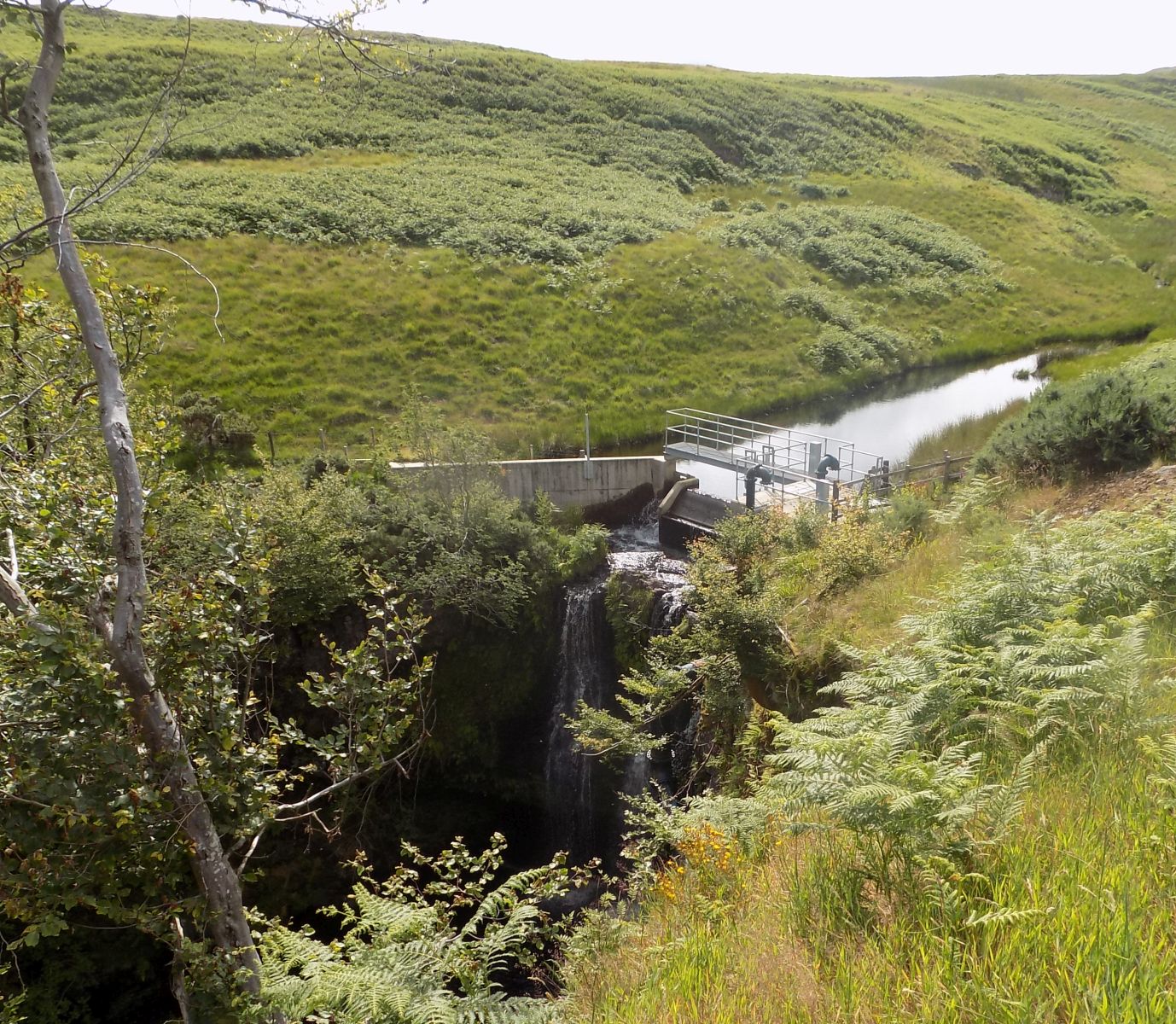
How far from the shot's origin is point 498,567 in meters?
17.2

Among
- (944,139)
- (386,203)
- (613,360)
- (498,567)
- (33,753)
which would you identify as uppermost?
(944,139)

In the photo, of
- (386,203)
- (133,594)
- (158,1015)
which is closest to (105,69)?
(386,203)

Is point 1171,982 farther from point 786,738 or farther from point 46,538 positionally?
point 46,538

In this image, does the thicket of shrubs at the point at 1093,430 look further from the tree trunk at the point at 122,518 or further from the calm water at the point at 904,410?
the tree trunk at the point at 122,518

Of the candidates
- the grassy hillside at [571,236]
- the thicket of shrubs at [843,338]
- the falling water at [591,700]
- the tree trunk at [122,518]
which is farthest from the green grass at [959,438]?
the tree trunk at [122,518]

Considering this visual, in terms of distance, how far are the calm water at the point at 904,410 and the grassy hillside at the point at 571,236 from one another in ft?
4.18

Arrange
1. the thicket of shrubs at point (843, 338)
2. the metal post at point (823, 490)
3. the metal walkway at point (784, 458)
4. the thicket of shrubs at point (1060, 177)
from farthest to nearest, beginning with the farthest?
the thicket of shrubs at point (1060, 177)
the thicket of shrubs at point (843, 338)
the metal walkway at point (784, 458)
the metal post at point (823, 490)

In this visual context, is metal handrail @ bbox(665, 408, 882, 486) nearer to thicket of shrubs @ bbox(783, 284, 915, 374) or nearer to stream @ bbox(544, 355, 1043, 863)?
stream @ bbox(544, 355, 1043, 863)

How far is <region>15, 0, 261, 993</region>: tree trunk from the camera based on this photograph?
159 inches

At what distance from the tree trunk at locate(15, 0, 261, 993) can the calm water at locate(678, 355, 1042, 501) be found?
1996 cm

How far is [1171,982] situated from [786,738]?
284 centimetres

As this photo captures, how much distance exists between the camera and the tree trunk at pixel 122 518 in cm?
405

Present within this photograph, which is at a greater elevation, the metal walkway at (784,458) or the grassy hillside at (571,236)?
the grassy hillside at (571,236)

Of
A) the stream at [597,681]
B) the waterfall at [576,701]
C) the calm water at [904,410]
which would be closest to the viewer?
the stream at [597,681]
